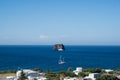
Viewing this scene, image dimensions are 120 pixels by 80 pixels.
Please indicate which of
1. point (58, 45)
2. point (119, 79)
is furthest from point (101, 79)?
point (58, 45)

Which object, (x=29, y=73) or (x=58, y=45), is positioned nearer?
(x=29, y=73)

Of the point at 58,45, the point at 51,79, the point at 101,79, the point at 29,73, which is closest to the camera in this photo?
the point at 101,79

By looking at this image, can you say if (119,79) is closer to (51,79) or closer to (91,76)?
(91,76)

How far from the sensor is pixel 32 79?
113 feet

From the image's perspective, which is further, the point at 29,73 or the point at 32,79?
the point at 29,73

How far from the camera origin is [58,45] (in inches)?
6240

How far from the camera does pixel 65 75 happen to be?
41.6 m

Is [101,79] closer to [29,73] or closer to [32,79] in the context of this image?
[32,79]

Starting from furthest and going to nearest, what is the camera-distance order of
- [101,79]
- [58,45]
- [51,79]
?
[58,45]
[51,79]
[101,79]

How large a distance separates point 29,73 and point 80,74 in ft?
28.0

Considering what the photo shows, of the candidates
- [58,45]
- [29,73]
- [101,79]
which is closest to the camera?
[101,79]

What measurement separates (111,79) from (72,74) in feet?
30.2

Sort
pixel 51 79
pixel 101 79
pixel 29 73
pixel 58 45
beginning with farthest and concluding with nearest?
pixel 58 45 → pixel 29 73 → pixel 51 79 → pixel 101 79

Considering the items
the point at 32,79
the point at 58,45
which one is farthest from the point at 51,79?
the point at 58,45
